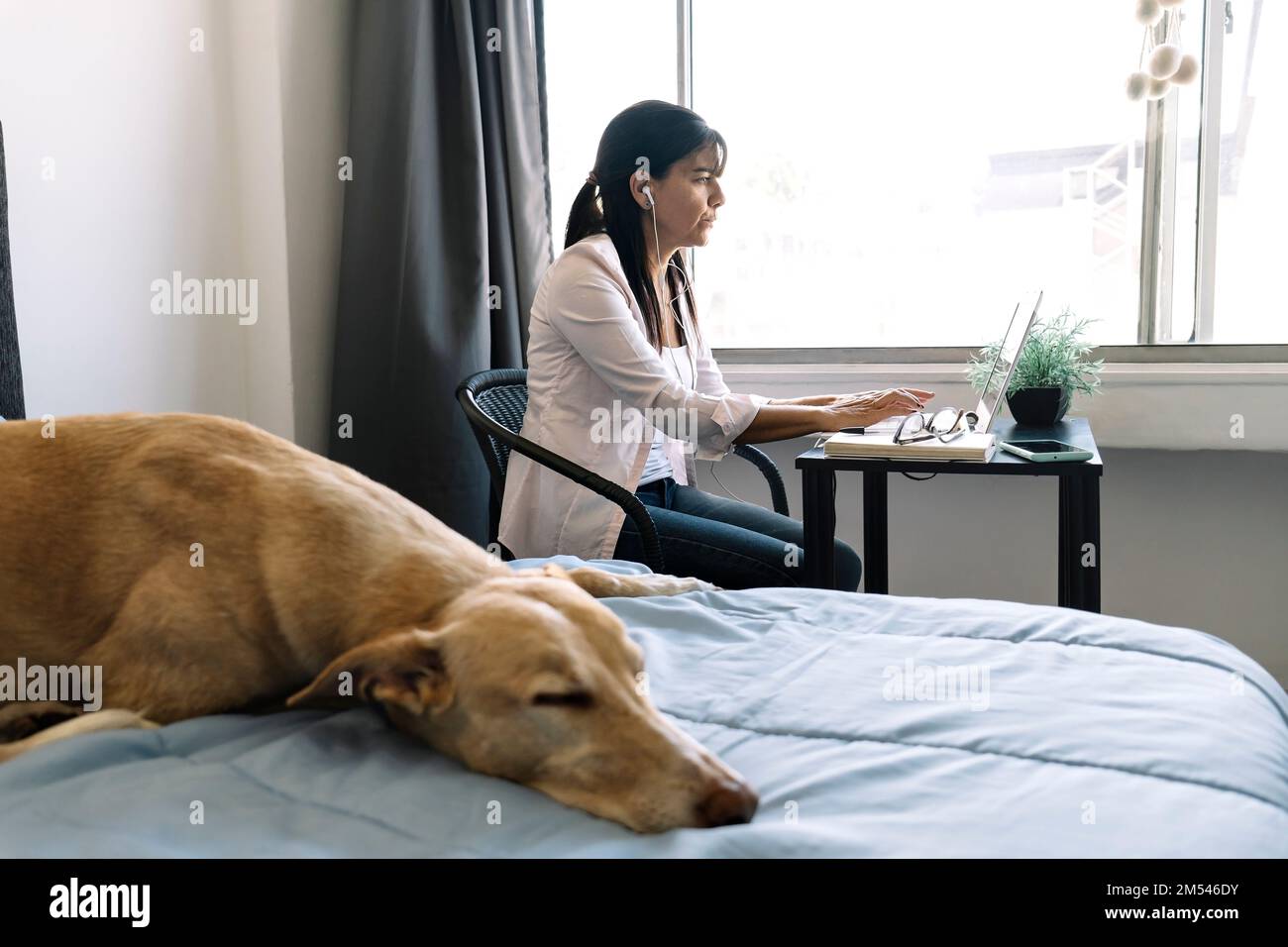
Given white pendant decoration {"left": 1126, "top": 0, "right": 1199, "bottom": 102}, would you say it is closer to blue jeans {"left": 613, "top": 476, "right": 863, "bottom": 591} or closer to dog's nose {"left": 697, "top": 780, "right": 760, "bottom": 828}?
blue jeans {"left": 613, "top": 476, "right": 863, "bottom": 591}

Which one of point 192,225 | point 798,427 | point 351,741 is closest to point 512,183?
point 192,225

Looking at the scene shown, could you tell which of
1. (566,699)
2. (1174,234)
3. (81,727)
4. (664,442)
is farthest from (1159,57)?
(81,727)

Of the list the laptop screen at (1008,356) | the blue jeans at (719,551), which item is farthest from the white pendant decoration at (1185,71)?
the blue jeans at (719,551)

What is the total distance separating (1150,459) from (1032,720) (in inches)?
86.4

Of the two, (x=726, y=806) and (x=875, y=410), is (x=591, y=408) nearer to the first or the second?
(x=875, y=410)

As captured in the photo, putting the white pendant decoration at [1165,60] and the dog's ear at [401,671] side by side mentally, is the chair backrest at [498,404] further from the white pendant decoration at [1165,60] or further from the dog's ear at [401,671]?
the white pendant decoration at [1165,60]

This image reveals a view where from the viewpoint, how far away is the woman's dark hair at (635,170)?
8.18 feet

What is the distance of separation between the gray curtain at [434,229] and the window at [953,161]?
0.51 metres

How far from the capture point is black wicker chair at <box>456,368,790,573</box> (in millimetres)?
2123

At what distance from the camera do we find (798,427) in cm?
236

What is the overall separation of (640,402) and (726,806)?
1.55 metres

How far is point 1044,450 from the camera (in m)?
2.18

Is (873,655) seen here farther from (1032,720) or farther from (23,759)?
(23,759)

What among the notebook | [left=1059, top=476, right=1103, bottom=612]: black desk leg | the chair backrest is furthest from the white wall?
[left=1059, top=476, right=1103, bottom=612]: black desk leg
